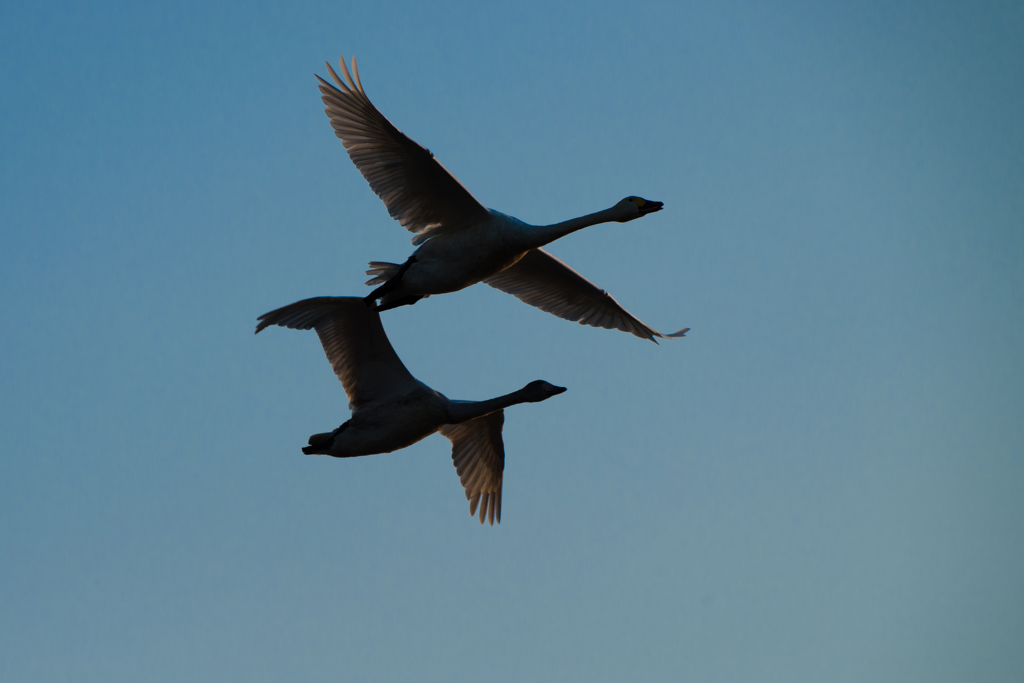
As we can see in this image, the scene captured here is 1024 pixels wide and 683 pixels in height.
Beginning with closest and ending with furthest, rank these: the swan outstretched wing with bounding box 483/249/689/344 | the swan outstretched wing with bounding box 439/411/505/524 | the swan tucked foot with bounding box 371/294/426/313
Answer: the swan tucked foot with bounding box 371/294/426/313, the swan outstretched wing with bounding box 439/411/505/524, the swan outstretched wing with bounding box 483/249/689/344

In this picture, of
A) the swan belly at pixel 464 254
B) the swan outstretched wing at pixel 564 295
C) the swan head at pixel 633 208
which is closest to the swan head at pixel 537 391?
the swan belly at pixel 464 254

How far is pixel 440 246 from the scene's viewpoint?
16.8 meters

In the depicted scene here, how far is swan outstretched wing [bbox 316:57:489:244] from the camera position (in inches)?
641

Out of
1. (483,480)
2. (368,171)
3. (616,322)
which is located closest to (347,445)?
(483,480)

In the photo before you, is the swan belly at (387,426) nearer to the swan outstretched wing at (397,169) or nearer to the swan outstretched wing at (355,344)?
the swan outstretched wing at (355,344)

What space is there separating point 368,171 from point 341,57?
1.81 metres

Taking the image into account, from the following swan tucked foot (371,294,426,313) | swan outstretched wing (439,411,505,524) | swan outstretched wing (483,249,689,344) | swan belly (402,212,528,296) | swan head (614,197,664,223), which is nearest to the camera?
swan belly (402,212,528,296)

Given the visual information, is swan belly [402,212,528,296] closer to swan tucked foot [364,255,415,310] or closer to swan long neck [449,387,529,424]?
swan tucked foot [364,255,415,310]

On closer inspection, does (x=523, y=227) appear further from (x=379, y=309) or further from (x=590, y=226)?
(x=379, y=309)

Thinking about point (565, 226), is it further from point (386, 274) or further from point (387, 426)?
point (387, 426)

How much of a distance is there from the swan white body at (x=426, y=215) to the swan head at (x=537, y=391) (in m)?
2.02

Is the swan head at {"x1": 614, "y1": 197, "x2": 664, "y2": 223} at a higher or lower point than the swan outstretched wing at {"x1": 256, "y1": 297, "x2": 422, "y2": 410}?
higher

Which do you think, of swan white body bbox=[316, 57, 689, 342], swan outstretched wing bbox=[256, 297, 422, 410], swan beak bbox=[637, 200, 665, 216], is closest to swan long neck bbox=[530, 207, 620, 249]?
swan white body bbox=[316, 57, 689, 342]

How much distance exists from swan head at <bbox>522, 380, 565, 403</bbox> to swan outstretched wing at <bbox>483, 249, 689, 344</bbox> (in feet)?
9.06
